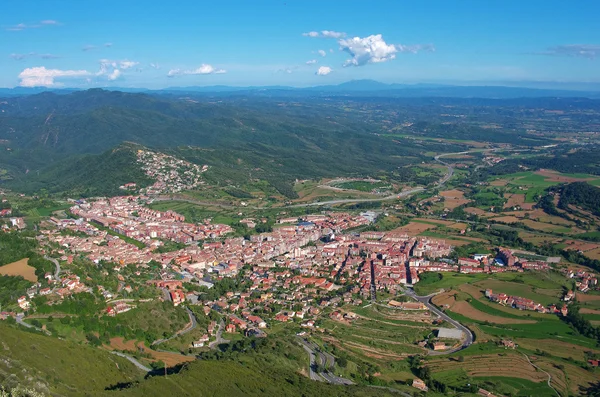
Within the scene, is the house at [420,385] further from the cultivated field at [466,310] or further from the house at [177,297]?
the house at [177,297]

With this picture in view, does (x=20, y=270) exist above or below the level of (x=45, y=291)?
above

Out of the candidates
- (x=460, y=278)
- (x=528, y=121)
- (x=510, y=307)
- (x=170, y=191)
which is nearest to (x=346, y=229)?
(x=460, y=278)

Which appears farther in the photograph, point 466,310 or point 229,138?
point 229,138

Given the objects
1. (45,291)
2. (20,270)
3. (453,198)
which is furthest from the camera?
(453,198)

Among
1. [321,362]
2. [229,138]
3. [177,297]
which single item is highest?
[229,138]

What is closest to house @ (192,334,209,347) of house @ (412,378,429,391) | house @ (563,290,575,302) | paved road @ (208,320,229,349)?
paved road @ (208,320,229,349)

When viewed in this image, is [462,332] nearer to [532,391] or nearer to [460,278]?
[532,391]

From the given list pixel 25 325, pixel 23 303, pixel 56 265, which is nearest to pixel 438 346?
pixel 25 325

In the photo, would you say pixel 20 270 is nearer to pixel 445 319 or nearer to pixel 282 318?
pixel 282 318

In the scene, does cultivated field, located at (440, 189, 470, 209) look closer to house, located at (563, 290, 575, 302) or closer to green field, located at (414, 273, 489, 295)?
green field, located at (414, 273, 489, 295)
